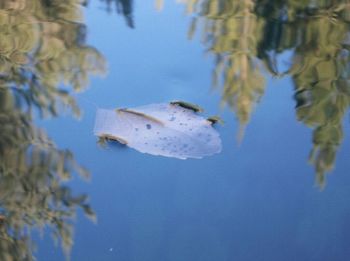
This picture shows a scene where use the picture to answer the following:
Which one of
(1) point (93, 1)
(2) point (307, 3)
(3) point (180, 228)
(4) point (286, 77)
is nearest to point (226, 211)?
(3) point (180, 228)

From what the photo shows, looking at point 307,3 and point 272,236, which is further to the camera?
point 307,3

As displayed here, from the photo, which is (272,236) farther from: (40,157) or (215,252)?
(40,157)

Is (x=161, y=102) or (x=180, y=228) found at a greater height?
(x=161, y=102)

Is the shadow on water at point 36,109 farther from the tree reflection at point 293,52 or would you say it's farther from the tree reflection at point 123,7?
the tree reflection at point 293,52

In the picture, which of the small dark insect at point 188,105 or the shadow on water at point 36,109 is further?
the small dark insect at point 188,105

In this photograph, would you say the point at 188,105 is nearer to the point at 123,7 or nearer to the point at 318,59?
the point at 318,59

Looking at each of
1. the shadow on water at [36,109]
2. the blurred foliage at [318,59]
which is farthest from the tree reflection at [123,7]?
the blurred foliage at [318,59]
